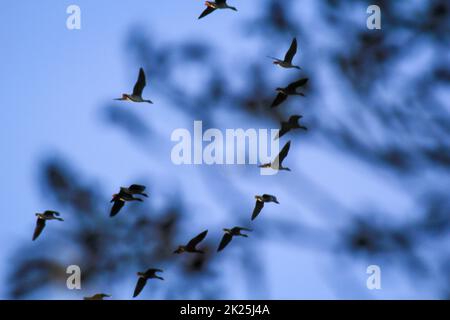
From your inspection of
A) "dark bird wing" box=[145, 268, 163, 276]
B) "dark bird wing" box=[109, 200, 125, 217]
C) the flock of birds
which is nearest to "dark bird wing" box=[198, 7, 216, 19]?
the flock of birds

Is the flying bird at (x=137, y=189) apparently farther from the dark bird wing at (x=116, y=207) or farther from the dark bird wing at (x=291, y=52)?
the dark bird wing at (x=291, y=52)

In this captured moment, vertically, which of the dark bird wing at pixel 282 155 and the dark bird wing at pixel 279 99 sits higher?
the dark bird wing at pixel 279 99

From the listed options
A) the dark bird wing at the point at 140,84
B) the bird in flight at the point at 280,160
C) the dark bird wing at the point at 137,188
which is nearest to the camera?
the dark bird wing at the point at 137,188

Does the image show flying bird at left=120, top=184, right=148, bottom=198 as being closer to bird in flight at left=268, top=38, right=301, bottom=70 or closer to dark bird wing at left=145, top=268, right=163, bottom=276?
dark bird wing at left=145, top=268, right=163, bottom=276

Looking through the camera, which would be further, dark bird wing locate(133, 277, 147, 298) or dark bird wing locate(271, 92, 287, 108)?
dark bird wing locate(271, 92, 287, 108)

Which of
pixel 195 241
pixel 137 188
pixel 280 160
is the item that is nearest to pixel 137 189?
pixel 137 188

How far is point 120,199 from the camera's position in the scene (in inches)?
216

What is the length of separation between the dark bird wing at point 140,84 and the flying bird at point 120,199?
0.48 meters

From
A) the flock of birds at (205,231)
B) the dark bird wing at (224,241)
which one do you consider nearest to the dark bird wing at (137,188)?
the flock of birds at (205,231)

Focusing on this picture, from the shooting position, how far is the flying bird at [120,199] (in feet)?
17.9

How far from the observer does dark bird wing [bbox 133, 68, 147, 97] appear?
18.1 ft

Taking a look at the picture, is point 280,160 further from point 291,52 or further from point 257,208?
point 291,52

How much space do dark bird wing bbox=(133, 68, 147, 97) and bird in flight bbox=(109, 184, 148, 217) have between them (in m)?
0.47
